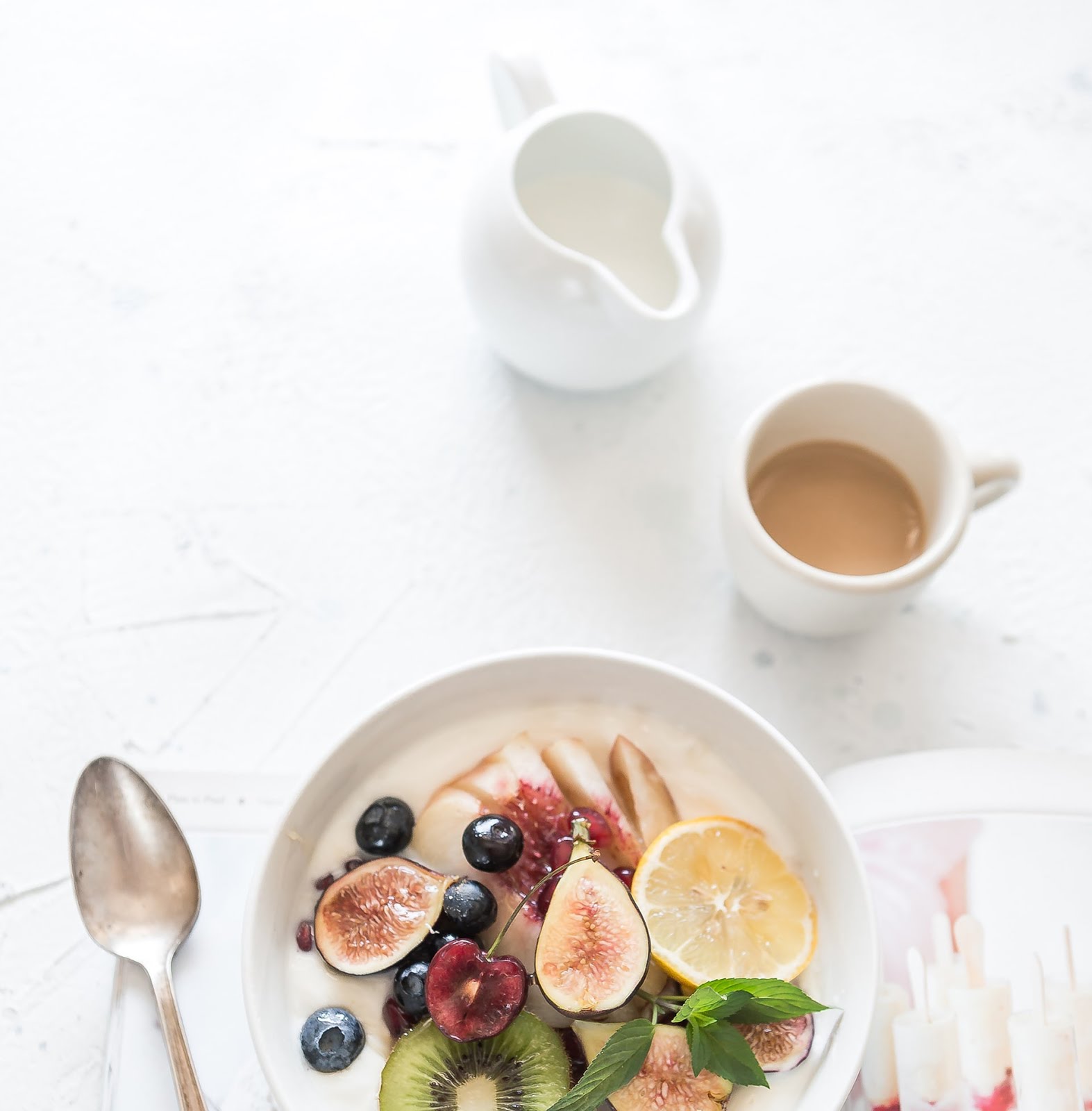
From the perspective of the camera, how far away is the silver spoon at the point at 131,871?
0.89 meters

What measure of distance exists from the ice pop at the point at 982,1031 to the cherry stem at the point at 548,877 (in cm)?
32

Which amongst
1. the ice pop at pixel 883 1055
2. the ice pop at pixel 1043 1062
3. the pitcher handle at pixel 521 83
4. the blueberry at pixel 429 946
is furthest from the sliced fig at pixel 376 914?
the pitcher handle at pixel 521 83

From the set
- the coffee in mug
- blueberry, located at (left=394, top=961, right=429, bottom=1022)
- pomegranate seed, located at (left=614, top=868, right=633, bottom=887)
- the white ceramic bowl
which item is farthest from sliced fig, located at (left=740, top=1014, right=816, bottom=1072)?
the coffee in mug

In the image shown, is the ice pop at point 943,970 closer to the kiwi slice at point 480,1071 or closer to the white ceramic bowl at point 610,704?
the white ceramic bowl at point 610,704

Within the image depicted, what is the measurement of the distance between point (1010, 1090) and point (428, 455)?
727mm

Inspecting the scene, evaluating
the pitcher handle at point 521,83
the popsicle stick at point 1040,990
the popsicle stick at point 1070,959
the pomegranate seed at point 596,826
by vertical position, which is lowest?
the popsicle stick at point 1040,990

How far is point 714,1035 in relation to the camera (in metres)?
0.73

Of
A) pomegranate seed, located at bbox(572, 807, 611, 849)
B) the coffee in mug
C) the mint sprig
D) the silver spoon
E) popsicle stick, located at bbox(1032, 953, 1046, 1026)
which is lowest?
popsicle stick, located at bbox(1032, 953, 1046, 1026)

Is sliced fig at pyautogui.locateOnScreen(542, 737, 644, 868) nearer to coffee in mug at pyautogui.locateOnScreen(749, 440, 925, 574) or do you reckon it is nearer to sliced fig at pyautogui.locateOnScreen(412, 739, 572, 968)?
sliced fig at pyautogui.locateOnScreen(412, 739, 572, 968)

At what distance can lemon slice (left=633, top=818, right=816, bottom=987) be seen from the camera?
31.1 inches

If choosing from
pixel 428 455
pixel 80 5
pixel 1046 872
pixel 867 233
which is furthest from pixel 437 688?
pixel 80 5

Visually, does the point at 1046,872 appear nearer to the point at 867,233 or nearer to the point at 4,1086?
the point at 867,233

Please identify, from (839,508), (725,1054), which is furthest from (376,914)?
(839,508)

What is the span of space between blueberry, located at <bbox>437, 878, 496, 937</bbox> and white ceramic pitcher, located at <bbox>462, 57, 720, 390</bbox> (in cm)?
47
